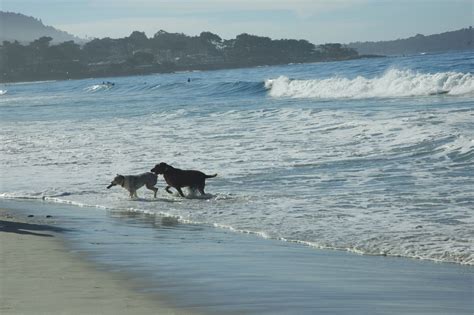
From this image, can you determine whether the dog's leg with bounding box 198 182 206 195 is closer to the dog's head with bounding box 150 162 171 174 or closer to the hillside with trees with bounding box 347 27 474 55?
the dog's head with bounding box 150 162 171 174

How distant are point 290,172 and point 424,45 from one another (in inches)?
4267

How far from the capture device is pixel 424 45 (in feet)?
385

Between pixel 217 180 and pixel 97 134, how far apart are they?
1003 centimetres

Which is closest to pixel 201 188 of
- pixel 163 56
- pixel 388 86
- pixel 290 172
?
pixel 290 172

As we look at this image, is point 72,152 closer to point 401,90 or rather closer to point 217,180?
point 217,180

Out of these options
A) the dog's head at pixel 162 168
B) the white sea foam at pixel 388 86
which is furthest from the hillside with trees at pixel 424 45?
the dog's head at pixel 162 168

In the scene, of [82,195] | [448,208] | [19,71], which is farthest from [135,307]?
[19,71]

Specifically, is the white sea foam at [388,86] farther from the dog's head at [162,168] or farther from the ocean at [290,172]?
the dog's head at [162,168]

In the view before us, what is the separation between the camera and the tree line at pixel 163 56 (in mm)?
135250

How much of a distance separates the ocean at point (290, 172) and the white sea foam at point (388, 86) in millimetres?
1650

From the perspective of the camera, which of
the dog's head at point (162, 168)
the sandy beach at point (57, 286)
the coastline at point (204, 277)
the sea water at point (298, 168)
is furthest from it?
the dog's head at point (162, 168)

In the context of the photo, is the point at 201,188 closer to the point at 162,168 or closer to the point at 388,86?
the point at 162,168

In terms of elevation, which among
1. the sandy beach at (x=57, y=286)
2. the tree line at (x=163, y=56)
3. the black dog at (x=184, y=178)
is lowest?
the tree line at (x=163, y=56)

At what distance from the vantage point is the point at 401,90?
30141 mm
